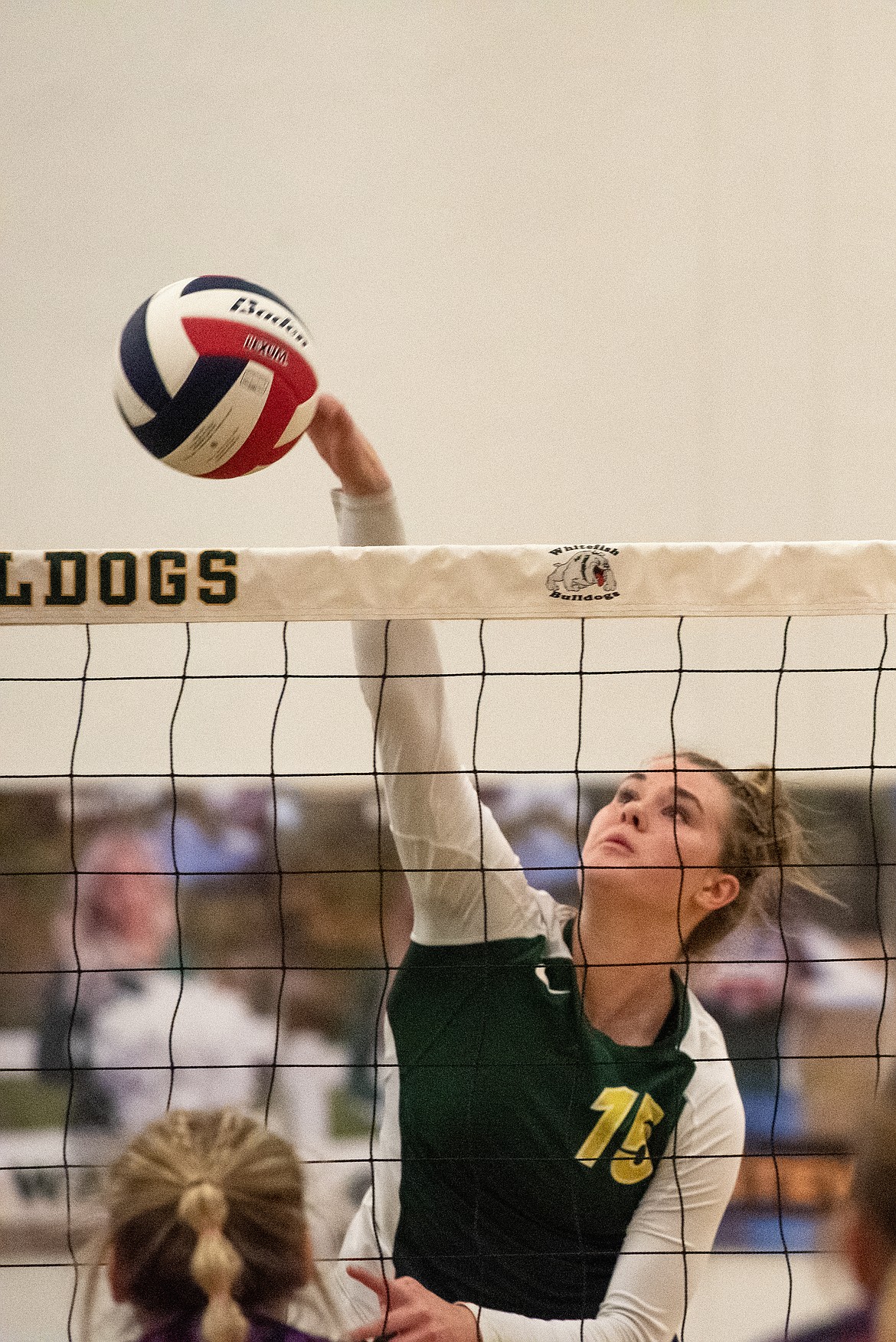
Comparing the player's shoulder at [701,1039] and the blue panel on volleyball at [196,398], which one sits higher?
the blue panel on volleyball at [196,398]

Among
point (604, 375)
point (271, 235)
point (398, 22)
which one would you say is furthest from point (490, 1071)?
point (398, 22)

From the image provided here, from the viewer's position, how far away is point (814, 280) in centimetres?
409

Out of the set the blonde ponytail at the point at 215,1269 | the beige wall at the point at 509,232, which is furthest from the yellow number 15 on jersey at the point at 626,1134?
the beige wall at the point at 509,232

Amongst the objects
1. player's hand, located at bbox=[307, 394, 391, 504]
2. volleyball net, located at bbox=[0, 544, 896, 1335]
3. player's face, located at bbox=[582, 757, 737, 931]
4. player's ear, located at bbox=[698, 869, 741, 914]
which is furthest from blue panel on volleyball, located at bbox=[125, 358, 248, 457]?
volleyball net, located at bbox=[0, 544, 896, 1335]

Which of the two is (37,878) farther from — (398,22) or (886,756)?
(398,22)

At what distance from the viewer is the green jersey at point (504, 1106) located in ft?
7.22

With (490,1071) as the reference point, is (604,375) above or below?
above

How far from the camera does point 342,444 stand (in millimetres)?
2217

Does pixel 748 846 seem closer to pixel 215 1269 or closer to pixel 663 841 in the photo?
pixel 663 841

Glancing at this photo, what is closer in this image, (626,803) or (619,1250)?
(619,1250)

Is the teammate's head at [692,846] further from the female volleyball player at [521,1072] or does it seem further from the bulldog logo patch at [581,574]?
the bulldog logo patch at [581,574]

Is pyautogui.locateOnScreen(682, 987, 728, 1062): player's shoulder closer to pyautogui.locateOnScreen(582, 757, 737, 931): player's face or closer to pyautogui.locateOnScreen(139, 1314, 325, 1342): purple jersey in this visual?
pyautogui.locateOnScreen(582, 757, 737, 931): player's face

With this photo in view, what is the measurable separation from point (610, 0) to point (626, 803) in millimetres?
2947

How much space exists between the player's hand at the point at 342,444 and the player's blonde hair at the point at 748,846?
0.81m
